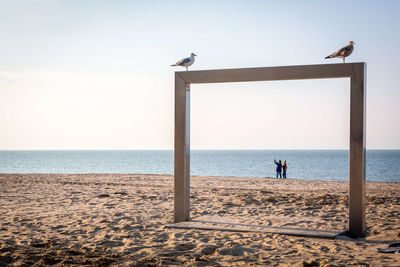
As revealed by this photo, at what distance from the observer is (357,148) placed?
5.96 metres

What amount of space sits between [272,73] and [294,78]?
389mm

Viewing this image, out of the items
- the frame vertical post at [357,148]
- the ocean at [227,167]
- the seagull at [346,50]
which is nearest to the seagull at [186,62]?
the seagull at [346,50]

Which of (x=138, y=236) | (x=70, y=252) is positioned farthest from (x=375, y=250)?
(x=70, y=252)

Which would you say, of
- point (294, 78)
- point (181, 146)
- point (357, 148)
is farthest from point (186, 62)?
point (357, 148)

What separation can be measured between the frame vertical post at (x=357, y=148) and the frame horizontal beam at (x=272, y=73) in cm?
18

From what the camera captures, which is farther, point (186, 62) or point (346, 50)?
point (186, 62)

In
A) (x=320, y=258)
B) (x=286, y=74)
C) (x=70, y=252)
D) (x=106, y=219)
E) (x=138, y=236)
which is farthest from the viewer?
(x=106, y=219)

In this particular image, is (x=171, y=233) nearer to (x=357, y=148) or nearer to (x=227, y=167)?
(x=357, y=148)

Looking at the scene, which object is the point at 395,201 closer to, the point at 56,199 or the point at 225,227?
the point at 225,227

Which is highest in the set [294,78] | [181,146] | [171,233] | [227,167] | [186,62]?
[186,62]

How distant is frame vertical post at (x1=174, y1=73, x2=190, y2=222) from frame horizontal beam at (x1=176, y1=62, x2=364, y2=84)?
0.23 meters

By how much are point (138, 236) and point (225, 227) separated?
154cm

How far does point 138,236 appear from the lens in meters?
5.91

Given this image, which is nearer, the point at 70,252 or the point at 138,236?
the point at 70,252
